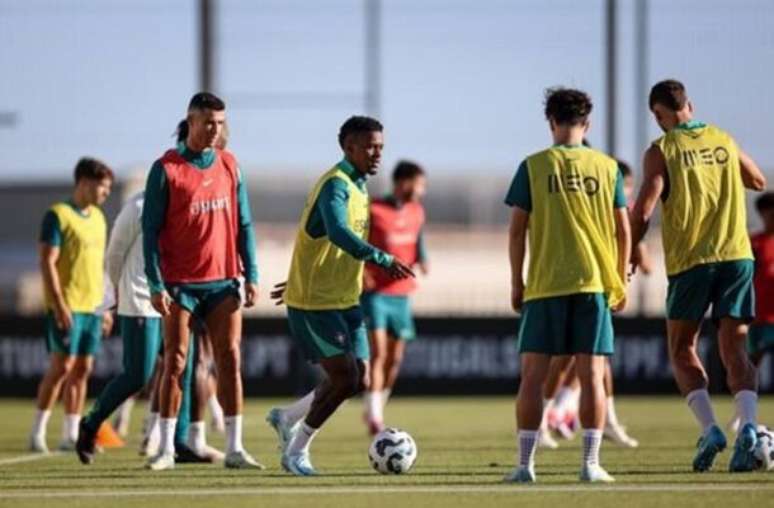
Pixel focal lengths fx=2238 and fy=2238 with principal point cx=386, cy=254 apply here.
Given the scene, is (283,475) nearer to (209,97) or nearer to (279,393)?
(209,97)

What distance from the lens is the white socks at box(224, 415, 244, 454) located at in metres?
13.6

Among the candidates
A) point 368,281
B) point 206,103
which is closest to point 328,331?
point 206,103

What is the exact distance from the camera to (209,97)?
1348 centimetres

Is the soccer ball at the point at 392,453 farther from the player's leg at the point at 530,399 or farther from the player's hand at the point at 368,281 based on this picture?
the player's hand at the point at 368,281

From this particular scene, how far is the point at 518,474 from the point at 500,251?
4659 cm

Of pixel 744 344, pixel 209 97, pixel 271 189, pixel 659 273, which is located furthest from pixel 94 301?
pixel 271 189

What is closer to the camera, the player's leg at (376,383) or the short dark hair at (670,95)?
the short dark hair at (670,95)

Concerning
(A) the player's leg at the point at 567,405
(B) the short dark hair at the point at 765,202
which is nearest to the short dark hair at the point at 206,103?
(A) the player's leg at the point at 567,405

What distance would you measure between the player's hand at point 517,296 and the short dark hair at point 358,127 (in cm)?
193

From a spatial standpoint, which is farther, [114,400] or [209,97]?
[114,400]

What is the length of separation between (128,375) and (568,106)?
4.04m

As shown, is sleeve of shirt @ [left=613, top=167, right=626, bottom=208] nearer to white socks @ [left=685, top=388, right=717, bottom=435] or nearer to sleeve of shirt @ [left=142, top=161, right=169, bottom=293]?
white socks @ [left=685, top=388, right=717, bottom=435]

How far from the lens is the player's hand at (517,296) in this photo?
1175cm

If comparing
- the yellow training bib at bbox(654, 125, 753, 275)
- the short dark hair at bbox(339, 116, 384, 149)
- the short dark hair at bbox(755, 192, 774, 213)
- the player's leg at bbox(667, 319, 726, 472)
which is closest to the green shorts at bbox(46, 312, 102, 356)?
the short dark hair at bbox(339, 116, 384, 149)
